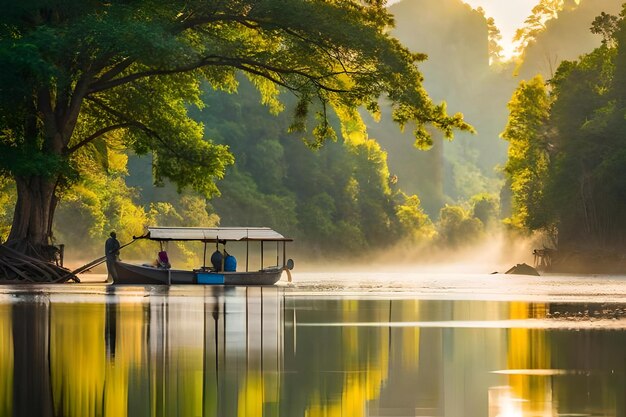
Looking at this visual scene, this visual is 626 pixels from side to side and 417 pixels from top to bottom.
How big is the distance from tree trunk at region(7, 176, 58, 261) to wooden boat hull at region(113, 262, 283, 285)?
3346 millimetres

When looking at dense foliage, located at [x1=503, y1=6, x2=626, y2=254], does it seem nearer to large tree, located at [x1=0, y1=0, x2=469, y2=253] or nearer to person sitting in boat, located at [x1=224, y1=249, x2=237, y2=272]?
large tree, located at [x1=0, y1=0, x2=469, y2=253]

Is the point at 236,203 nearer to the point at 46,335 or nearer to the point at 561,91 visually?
the point at 561,91

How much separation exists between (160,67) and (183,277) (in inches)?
314

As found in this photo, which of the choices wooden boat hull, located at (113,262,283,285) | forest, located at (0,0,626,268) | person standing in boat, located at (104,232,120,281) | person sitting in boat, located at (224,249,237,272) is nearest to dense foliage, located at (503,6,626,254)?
forest, located at (0,0,626,268)

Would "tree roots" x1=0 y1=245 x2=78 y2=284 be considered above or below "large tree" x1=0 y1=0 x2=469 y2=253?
below

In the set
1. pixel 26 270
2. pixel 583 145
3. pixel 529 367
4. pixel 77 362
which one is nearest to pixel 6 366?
pixel 77 362

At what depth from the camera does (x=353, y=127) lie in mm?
55688

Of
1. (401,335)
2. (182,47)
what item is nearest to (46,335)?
(401,335)

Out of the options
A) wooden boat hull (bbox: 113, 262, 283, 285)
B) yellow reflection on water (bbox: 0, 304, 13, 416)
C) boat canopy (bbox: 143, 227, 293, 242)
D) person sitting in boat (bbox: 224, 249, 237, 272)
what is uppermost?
boat canopy (bbox: 143, 227, 293, 242)

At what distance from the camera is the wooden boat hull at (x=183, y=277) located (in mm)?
46344

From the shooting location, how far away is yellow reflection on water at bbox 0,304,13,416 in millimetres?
10546

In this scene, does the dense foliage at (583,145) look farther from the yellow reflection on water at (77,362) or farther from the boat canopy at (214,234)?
the yellow reflection on water at (77,362)

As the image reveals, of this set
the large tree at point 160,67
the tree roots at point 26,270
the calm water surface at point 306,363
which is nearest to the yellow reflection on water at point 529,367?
the calm water surface at point 306,363

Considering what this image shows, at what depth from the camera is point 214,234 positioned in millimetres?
49312
